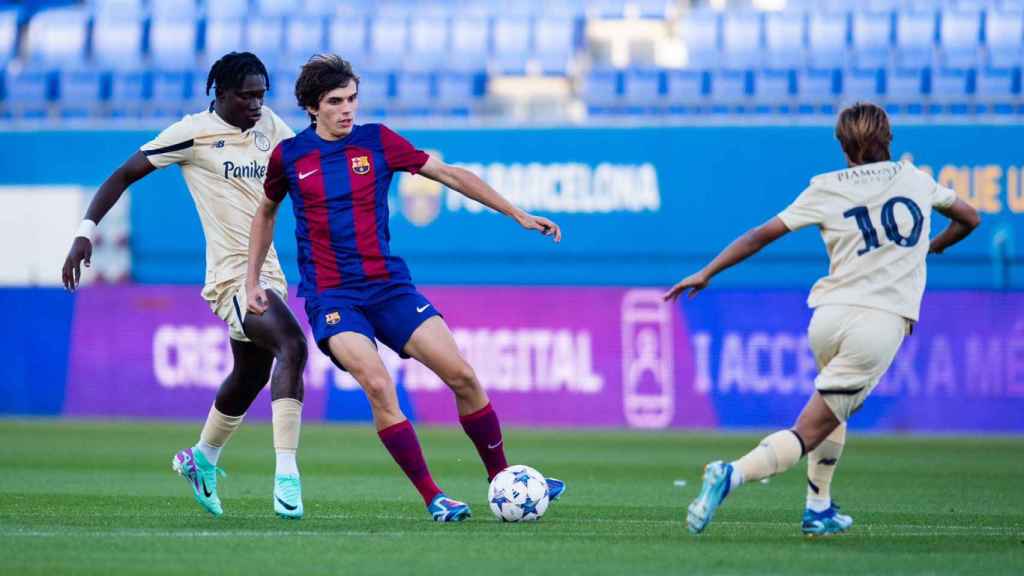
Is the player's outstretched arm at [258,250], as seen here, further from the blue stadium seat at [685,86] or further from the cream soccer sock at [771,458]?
the blue stadium seat at [685,86]

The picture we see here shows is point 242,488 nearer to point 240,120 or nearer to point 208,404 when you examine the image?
point 240,120

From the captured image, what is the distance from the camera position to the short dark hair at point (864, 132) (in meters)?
6.67

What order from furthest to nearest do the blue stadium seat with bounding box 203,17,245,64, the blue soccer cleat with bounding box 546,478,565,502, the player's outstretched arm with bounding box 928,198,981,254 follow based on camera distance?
1. the blue stadium seat with bounding box 203,17,245,64
2. the blue soccer cleat with bounding box 546,478,565,502
3. the player's outstretched arm with bounding box 928,198,981,254

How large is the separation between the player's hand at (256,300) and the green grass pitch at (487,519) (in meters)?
0.96

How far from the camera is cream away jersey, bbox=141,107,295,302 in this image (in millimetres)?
8156

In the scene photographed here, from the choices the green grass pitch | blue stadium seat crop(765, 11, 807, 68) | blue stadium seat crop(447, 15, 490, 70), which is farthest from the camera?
blue stadium seat crop(447, 15, 490, 70)

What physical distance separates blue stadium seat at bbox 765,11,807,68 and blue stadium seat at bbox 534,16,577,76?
264 centimetres

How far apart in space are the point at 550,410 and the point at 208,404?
380cm

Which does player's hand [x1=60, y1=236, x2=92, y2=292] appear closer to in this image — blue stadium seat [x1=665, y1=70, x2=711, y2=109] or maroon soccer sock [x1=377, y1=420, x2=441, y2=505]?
maroon soccer sock [x1=377, y1=420, x2=441, y2=505]

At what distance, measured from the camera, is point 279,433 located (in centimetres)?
761

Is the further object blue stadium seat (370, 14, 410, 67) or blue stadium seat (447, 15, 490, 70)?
blue stadium seat (370, 14, 410, 67)

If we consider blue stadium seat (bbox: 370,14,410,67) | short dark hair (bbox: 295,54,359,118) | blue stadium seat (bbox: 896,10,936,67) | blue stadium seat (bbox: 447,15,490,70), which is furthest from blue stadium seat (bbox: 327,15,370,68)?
short dark hair (bbox: 295,54,359,118)

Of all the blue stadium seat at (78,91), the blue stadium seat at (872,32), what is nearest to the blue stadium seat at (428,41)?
the blue stadium seat at (78,91)

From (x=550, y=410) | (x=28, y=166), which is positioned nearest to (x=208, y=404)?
(x=550, y=410)
